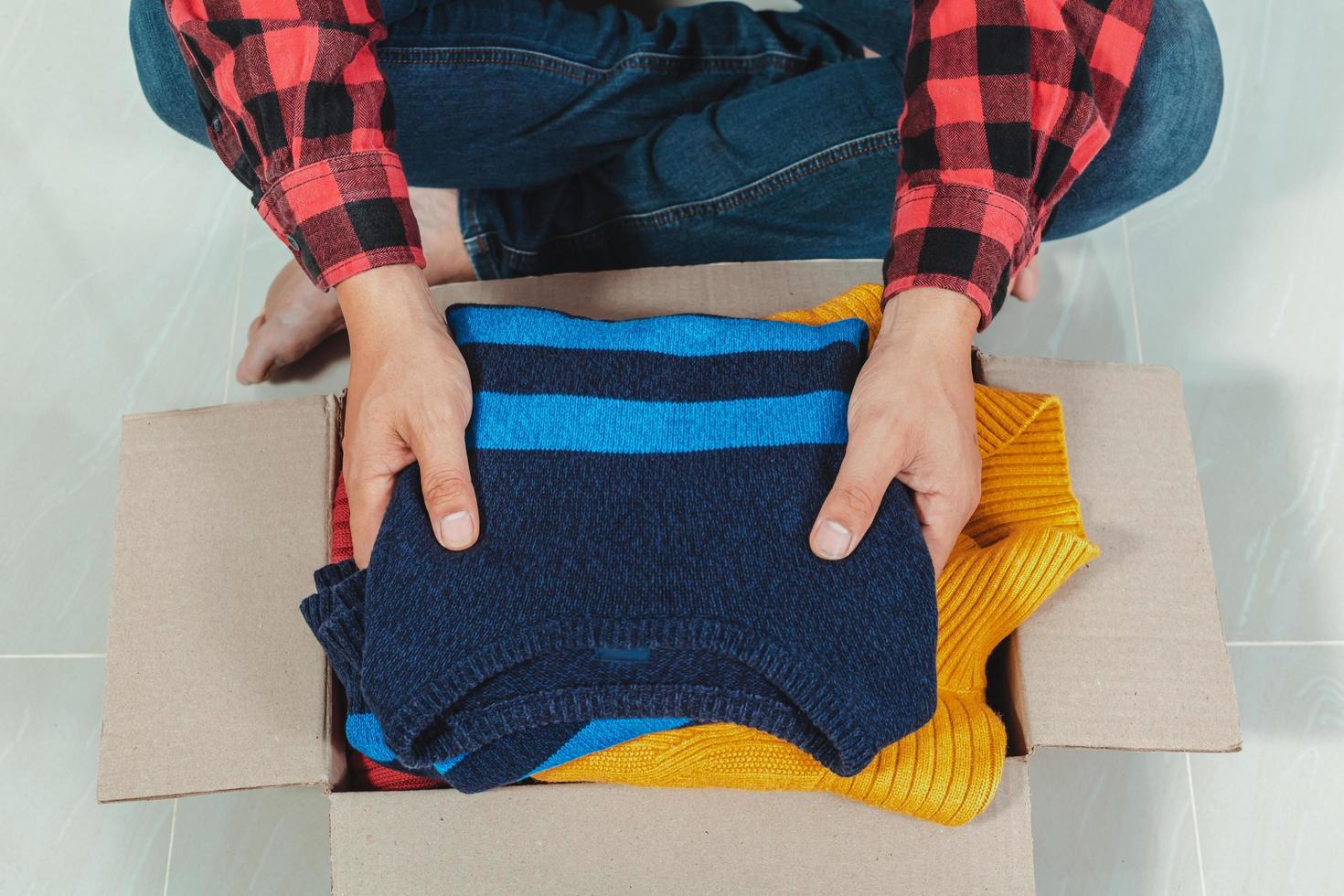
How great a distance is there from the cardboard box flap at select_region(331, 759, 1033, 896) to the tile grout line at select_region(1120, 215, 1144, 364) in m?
0.55

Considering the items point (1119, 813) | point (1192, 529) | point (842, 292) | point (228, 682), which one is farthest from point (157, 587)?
point (1119, 813)

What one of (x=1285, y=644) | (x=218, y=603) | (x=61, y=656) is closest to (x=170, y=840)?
(x=61, y=656)

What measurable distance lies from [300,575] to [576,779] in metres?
0.20

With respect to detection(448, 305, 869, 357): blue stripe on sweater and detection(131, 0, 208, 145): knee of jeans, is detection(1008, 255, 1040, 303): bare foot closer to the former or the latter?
detection(448, 305, 869, 357): blue stripe on sweater

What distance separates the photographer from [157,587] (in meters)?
0.63

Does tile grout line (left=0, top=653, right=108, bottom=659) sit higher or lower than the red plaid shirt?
lower

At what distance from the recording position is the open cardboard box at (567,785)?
58 cm

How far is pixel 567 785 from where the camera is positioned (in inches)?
22.9

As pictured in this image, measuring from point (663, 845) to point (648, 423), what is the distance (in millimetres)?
230

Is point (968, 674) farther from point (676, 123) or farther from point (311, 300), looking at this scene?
point (311, 300)

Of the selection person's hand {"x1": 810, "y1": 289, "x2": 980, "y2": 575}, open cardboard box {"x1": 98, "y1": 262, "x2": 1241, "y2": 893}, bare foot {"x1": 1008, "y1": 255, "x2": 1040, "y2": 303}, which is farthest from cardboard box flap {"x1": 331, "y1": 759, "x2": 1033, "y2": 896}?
bare foot {"x1": 1008, "y1": 255, "x2": 1040, "y2": 303}

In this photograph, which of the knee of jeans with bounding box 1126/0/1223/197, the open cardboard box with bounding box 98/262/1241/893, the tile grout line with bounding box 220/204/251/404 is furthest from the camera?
the tile grout line with bounding box 220/204/251/404

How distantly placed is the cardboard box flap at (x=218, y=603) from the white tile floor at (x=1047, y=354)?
274mm

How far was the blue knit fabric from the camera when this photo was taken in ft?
1.57
